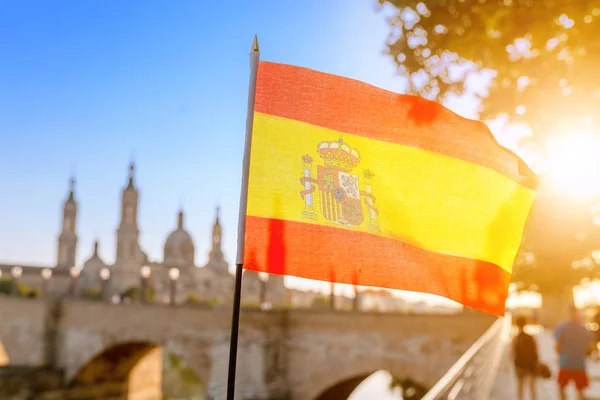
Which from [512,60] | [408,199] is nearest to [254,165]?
[408,199]

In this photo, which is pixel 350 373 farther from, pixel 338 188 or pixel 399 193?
pixel 338 188

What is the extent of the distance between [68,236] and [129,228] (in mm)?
8116

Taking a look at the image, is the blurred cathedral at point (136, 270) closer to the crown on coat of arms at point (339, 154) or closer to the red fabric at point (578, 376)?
the red fabric at point (578, 376)

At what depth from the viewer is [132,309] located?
74.2 ft

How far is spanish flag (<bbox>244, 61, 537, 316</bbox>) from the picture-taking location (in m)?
3.05

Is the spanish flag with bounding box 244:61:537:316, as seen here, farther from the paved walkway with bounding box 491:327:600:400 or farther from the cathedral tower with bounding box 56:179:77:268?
the cathedral tower with bounding box 56:179:77:268

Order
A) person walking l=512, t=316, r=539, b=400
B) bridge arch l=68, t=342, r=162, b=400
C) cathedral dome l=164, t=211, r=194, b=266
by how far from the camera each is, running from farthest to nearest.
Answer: cathedral dome l=164, t=211, r=194, b=266, bridge arch l=68, t=342, r=162, b=400, person walking l=512, t=316, r=539, b=400

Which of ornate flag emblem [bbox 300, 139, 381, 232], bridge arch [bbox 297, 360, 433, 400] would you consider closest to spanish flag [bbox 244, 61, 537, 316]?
ornate flag emblem [bbox 300, 139, 381, 232]

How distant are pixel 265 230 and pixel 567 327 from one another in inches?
187

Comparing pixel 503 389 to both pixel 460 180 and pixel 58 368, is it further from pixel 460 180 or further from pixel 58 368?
pixel 58 368

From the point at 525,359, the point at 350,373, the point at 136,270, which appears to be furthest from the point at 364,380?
the point at 136,270

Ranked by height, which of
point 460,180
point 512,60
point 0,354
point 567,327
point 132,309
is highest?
point 512,60

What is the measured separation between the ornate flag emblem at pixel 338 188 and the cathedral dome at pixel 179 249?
62439 millimetres

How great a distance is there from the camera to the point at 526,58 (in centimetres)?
799
